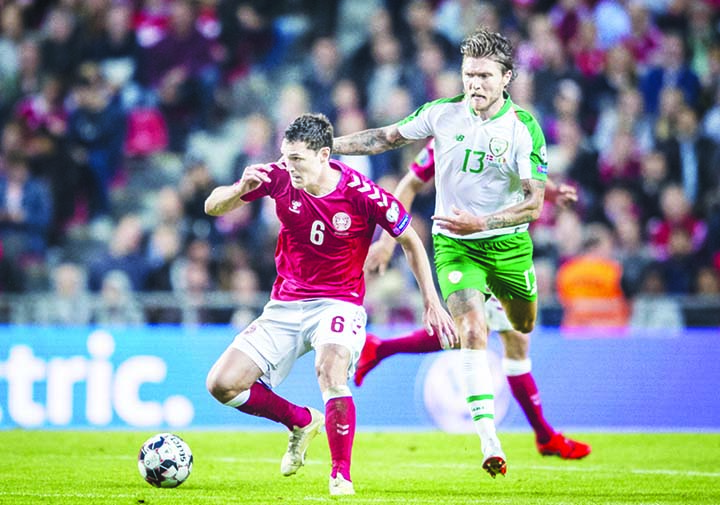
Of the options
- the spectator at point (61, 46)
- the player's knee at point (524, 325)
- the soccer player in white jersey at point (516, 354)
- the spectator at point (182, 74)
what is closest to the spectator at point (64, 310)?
the spectator at point (182, 74)

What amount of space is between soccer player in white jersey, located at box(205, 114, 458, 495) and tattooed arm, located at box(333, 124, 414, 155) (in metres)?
0.53

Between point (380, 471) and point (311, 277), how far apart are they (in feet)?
5.79

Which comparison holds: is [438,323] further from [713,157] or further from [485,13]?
[485,13]

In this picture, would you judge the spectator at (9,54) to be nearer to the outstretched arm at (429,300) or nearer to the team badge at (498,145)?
the team badge at (498,145)

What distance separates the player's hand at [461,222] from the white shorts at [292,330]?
0.78 metres

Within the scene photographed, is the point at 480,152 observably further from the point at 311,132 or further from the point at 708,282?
the point at 708,282

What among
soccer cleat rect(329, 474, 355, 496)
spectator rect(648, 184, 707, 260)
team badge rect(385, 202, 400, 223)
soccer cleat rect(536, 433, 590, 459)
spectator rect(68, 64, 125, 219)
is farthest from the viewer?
spectator rect(68, 64, 125, 219)

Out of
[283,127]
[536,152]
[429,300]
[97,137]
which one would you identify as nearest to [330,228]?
[429,300]

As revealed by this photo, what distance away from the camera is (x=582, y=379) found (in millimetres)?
13844

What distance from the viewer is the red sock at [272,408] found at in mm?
8625

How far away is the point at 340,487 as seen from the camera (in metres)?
7.64

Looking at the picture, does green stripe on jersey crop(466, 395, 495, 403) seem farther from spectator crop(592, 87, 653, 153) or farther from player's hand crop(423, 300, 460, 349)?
spectator crop(592, 87, 653, 153)

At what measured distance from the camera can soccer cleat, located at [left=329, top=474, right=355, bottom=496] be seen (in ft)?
25.0

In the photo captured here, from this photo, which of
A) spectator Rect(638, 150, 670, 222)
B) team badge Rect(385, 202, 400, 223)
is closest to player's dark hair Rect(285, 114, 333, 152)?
team badge Rect(385, 202, 400, 223)
